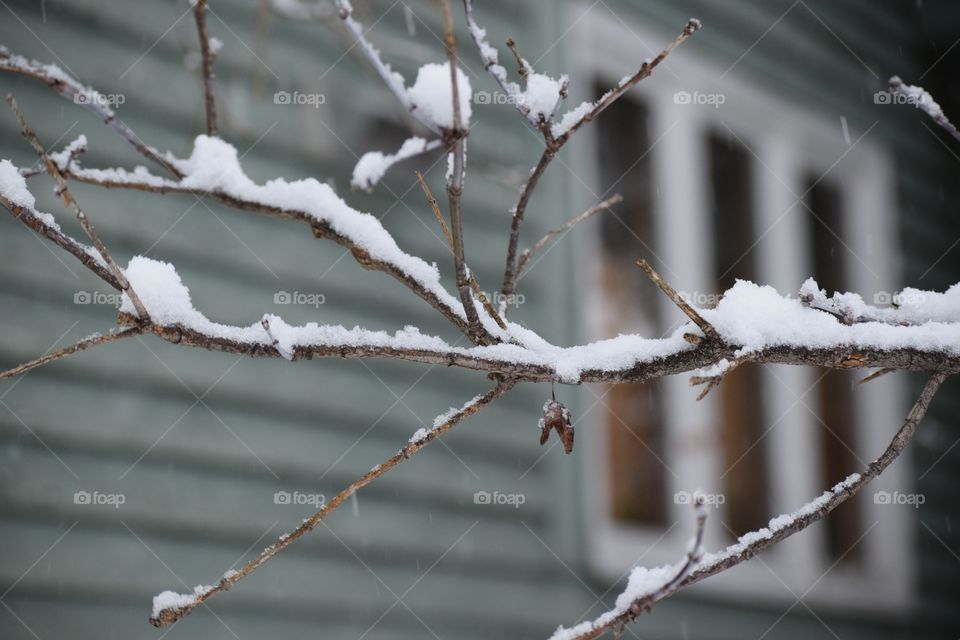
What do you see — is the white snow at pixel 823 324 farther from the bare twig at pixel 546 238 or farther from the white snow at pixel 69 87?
the white snow at pixel 69 87

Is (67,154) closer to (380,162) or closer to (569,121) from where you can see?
(380,162)

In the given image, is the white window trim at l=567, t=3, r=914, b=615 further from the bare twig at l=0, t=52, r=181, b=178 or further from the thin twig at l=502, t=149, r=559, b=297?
the bare twig at l=0, t=52, r=181, b=178

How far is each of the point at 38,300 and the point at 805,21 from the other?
3977 mm

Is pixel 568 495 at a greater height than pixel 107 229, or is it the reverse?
pixel 107 229

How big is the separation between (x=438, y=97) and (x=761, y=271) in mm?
4090

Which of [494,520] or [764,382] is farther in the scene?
[764,382]

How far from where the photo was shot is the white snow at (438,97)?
0.76m

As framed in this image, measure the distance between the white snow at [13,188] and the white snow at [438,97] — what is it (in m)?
0.31

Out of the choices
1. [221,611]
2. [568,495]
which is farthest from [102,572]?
[568,495]

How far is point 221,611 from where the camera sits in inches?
99.3

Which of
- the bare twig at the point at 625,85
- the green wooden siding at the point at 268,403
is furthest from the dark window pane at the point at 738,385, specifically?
the bare twig at the point at 625,85

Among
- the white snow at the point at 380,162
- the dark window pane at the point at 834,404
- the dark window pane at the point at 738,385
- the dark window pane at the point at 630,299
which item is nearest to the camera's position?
the white snow at the point at 380,162

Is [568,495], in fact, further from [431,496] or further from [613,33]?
[613,33]

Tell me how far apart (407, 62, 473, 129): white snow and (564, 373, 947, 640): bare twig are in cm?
39
